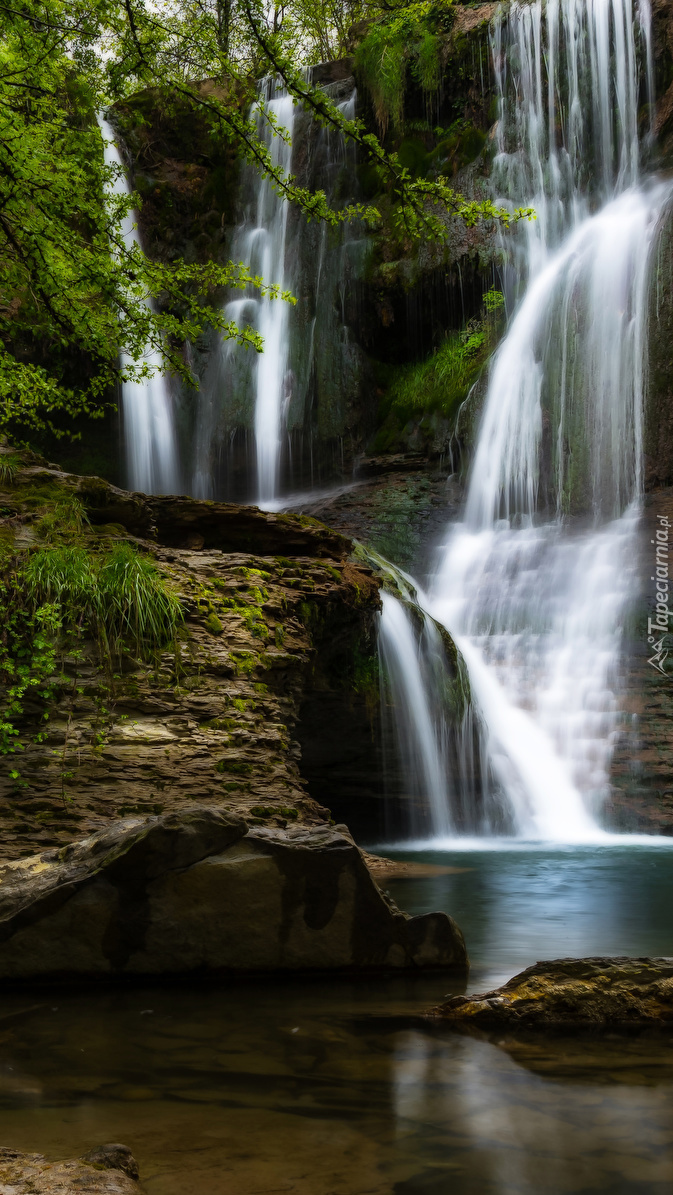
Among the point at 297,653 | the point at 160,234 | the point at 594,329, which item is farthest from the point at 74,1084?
the point at 160,234

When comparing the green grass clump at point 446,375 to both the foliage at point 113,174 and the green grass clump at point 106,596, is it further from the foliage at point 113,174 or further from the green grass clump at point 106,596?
the green grass clump at point 106,596

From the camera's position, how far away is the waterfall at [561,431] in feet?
35.3

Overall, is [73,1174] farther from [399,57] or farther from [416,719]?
[399,57]

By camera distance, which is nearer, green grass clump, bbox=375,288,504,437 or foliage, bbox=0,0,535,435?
foliage, bbox=0,0,535,435

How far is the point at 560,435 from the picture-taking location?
15.4m

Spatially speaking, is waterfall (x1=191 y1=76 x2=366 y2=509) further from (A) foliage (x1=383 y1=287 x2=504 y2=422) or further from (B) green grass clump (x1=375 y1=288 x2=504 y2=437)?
(A) foliage (x1=383 y1=287 x2=504 y2=422)

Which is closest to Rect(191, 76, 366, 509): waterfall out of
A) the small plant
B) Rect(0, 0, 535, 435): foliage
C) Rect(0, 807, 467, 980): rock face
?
Rect(0, 0, 535, 435): foliage

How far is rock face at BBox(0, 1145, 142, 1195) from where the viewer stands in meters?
1.75

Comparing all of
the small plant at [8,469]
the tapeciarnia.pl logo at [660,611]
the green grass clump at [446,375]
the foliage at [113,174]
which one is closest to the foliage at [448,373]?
the green grass clump at [446,375]

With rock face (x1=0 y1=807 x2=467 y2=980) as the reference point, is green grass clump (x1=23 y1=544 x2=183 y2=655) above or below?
above

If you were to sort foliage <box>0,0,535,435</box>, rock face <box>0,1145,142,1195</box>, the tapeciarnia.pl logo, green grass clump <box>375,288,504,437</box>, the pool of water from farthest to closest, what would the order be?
green grass clump <box>375,288,504,437</box>
the tapeciarnia.pl logo
foliage <box>0,0,535,435</box>
the pool of water
rock face <box>0,1145,142,1195</box>

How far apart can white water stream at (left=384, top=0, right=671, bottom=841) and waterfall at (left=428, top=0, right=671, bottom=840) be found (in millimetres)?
28

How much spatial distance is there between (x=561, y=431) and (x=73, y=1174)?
14.9 m

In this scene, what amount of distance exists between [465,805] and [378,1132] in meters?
7.69
